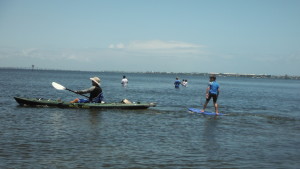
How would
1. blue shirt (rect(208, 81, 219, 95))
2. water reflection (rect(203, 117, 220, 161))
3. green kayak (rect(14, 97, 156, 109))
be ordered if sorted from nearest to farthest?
water reflection (rect(203, 117, 220, 161)) → blue shirt (rect(208, 81, 219, 95)) → green kayak (rect(14, 97, 156, 109))

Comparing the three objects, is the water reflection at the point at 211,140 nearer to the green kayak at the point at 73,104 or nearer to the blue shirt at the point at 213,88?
the blue shirt at the point at 213,88

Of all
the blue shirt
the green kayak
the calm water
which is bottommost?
the calm water

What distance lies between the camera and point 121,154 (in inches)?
394

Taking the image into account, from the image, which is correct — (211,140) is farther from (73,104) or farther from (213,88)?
(73,104)

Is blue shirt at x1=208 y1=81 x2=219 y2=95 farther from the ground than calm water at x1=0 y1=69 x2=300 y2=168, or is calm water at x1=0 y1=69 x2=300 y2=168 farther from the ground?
blue shirt at x1=208 y1=81 x2=219 y2=95

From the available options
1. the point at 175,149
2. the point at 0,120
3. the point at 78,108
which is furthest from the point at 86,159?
the point at 78,108

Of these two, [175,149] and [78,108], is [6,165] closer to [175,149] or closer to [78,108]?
[175,149]

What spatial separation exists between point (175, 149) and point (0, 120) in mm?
8884

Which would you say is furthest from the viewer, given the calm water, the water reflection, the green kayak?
the green kayak

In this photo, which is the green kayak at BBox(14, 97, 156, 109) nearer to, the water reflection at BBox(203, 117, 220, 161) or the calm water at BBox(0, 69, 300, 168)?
the calm water at BBox(0, 69, 300, 168)

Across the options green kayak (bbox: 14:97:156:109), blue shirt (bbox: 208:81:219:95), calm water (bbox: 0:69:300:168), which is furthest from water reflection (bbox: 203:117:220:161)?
green kayak (bbox: 14:97:156:109)

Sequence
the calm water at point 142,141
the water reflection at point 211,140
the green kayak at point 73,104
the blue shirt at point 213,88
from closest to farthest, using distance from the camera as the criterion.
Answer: the calm water at point 142,141 → the water reflection at point 211,140 → the blue shirt at point 213,88 → the green kayak at point 73,104

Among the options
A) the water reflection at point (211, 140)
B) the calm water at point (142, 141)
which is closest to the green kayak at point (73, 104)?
the calm water at point (142, 141)

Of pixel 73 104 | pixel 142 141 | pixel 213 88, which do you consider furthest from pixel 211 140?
pixel 73 104
